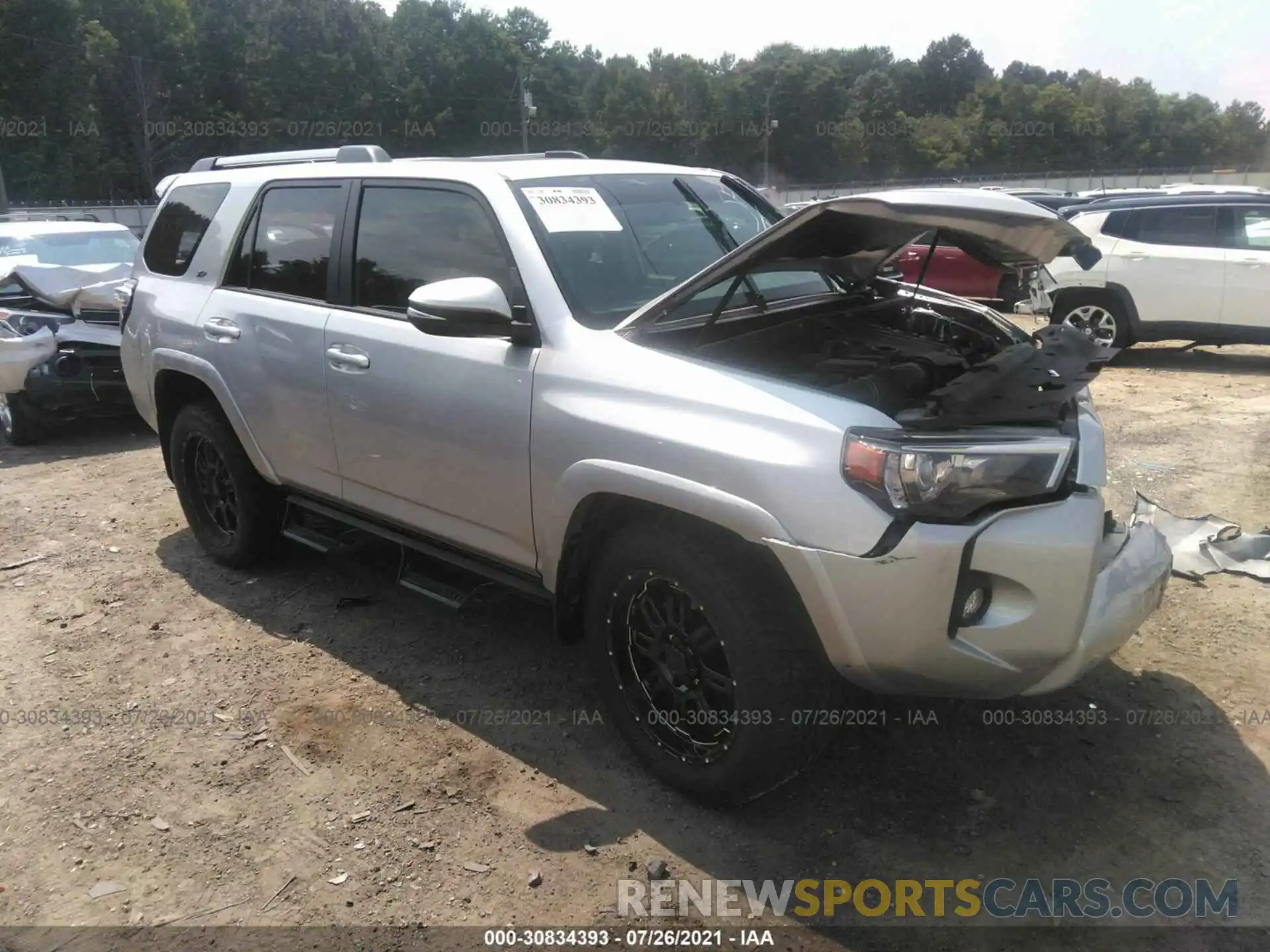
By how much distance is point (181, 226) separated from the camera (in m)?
4.91

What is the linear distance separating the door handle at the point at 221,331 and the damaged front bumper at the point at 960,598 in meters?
3.01

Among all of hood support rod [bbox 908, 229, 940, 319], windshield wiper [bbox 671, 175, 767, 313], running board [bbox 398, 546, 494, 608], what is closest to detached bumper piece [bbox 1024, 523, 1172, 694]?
hood support rod [bbox 908, 229, 940, 319]

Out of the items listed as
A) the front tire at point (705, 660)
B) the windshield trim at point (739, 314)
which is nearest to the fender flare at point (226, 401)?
the front tire at point (705, 660)

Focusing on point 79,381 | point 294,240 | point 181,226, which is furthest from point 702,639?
point 79,381

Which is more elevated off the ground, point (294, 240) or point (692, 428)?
point (294, 240)

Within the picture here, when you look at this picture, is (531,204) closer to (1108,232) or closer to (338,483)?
(338,483)

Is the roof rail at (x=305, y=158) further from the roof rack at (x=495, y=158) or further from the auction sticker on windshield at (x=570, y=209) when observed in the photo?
the auction sticker on windshield at (x=570, y=209)

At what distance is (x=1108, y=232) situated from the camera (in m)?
10.2

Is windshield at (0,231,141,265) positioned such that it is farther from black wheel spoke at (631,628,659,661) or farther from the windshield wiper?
black wheel spoke at (631,628,659,661)

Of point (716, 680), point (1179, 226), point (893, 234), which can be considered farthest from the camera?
point (1179, 226)

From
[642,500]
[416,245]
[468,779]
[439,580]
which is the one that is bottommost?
[468,779]

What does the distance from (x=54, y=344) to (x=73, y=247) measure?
2012 mm

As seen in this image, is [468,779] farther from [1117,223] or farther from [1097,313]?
[1117,223]

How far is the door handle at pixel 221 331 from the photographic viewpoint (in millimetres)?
4320
